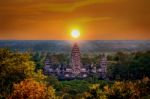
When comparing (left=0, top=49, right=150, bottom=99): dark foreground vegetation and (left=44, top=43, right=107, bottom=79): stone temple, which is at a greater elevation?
(left=0, top=49, right=150, bottom=99): dark foreground vegetation

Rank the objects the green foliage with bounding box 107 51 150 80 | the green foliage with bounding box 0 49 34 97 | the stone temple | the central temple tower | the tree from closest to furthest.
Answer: the tree, the green foliage with bounding box 0 49 34 97, the green foliage with bounding box 107 51 150 80, the stone temple, the central temple tower

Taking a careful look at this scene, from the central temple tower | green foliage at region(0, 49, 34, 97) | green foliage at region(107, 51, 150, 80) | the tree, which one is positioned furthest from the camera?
the central temple tower

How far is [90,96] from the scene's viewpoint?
28.0 m

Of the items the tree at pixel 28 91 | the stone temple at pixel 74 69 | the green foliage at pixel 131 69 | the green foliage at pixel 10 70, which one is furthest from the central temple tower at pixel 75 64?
the tree at pixel 28 91

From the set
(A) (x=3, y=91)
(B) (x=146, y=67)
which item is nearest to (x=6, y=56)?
(A) (x=3, y=91)

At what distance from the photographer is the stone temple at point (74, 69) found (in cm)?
8264

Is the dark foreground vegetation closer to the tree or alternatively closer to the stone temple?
the tree

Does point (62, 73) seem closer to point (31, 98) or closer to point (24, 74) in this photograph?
point (24, 74)

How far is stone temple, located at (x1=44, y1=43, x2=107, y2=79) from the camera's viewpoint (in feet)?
271

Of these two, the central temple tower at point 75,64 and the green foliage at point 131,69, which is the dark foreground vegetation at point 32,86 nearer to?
the green foliage at point 131,69

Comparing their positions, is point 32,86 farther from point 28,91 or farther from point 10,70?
point 10,70

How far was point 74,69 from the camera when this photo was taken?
8838 cm

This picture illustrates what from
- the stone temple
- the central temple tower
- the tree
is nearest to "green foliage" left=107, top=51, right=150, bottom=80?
the stone temple

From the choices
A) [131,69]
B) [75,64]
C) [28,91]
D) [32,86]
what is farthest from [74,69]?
[28,91]
